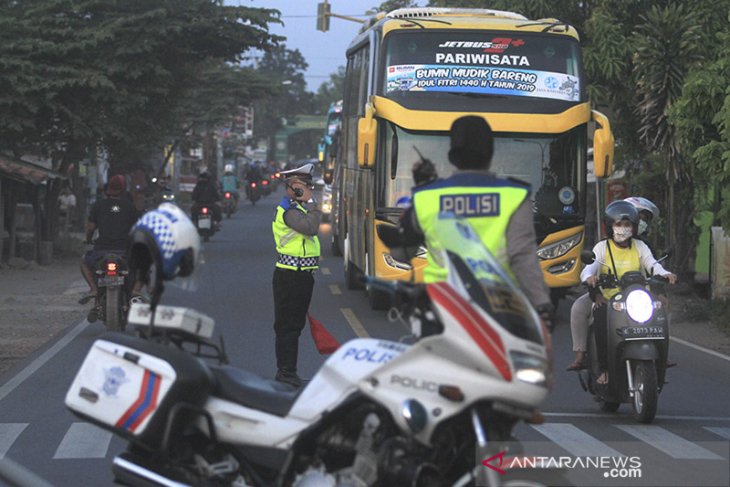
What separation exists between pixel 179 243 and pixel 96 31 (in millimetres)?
23742

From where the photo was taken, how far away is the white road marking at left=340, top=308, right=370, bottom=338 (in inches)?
642

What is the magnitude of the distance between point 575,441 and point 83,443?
3.41m

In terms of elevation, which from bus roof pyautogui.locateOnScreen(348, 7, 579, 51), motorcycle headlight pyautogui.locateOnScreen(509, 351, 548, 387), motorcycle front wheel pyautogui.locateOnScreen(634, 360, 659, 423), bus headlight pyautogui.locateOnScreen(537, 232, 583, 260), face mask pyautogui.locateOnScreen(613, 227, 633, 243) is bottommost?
motorcycle front wheel pyautogui.locateOnScreen(634, 360, 659, 423)

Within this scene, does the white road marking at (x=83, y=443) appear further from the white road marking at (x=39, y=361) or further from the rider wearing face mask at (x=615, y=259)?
the rider wearing face mask at (x=615, y=259)

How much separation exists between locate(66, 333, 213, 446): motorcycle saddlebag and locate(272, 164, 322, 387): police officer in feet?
16.2

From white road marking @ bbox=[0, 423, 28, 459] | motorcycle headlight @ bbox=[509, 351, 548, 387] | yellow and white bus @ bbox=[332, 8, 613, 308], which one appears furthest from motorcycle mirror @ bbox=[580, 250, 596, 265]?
yellow and white bus @ bbox=[332, 8, 613, 308]

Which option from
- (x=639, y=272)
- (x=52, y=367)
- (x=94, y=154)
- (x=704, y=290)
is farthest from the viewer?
(x=94, y=154)

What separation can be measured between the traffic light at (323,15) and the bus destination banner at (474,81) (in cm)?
2794

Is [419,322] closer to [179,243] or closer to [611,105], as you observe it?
[179,243]

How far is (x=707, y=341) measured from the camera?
17062 mm

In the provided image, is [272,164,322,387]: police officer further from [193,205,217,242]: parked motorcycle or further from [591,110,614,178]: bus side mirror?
[193,205,217,242]: parked motorcycle

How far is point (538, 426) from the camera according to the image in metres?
10.2

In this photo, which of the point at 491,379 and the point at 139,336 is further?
the point at 139,336

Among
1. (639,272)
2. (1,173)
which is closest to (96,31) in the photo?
(1,173)
